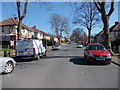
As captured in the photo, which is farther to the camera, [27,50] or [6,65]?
[27,50]

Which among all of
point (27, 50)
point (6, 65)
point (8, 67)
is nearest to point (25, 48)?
point (27, 50)

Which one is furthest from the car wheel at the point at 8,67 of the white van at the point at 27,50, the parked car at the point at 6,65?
the white van at the point at 27,50

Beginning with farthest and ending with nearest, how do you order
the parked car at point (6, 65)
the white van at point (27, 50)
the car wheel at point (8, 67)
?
the white van at point (27, 50), the car wheel at point (8, 67), the parked car at point (6, 65)

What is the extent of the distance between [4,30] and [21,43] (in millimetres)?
30085

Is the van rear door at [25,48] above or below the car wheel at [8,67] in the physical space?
above

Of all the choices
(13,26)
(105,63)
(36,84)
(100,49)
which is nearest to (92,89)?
(36,84)

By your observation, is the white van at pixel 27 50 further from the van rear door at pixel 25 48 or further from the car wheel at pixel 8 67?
the car wheel at pixel 8 67

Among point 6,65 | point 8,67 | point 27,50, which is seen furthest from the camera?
point 27,50

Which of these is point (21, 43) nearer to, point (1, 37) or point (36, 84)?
point (36, 84)

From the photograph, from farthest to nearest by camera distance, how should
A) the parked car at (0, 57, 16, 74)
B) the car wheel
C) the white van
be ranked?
1. the white van
2. the car wheel
3. the parked car at (0, 57, 16, 74)

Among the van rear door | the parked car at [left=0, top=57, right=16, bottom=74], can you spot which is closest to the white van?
the van rear door

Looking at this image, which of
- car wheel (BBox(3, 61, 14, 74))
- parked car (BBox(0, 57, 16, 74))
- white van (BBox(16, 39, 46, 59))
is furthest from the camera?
white van (BBox(16, 39, 46, 59))

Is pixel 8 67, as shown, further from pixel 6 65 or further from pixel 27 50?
pixel 27 50

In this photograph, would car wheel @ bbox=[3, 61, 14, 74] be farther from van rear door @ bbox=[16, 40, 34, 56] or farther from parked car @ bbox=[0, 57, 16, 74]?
van rear door @ bbox=[16, 40, 34, 56]
